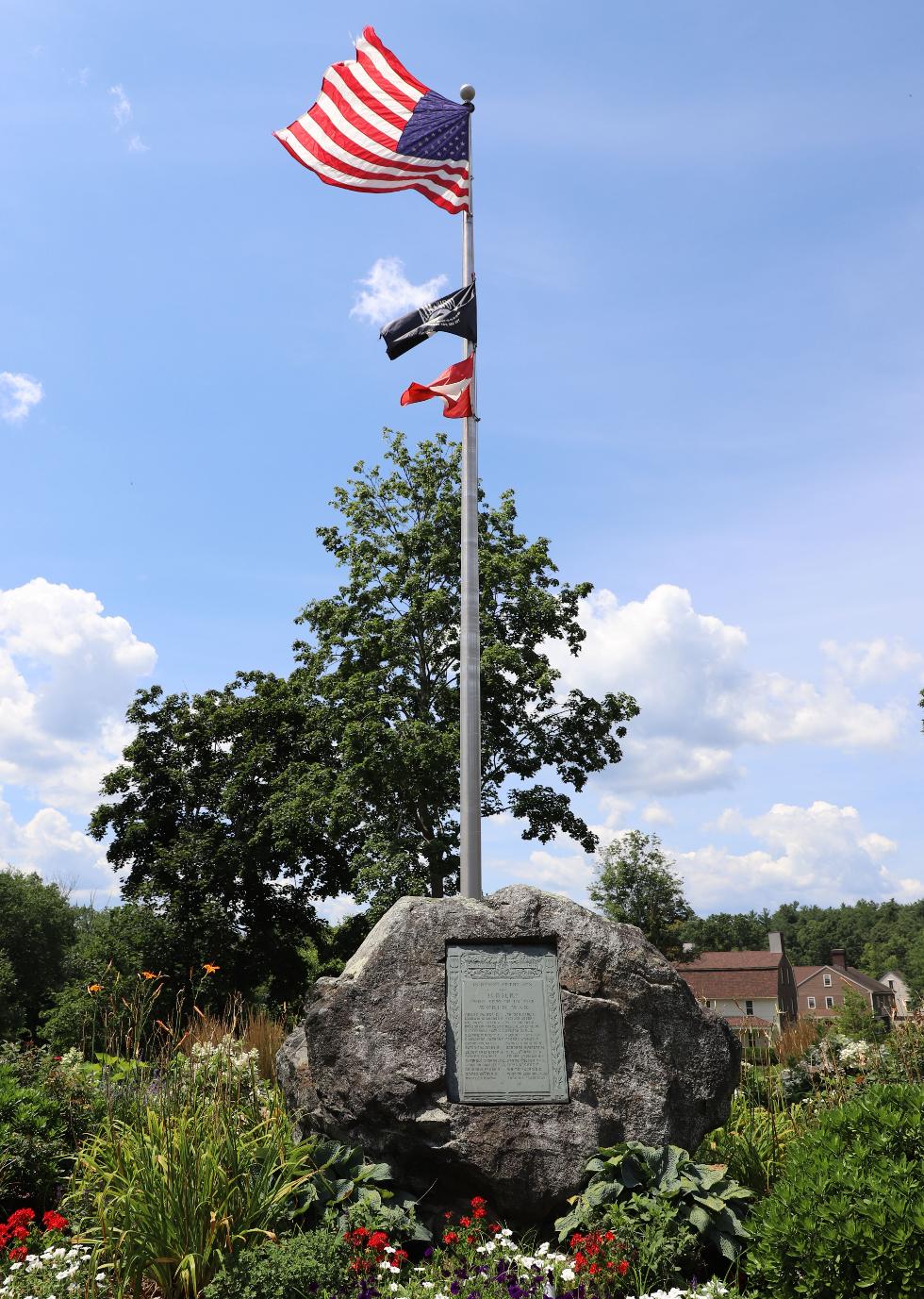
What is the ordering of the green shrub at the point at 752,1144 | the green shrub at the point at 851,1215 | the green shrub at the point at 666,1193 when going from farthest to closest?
the green shrub at the point at 752,1144
the green shrub at the point at 666,1193
the green shrub at the point at 851,1215

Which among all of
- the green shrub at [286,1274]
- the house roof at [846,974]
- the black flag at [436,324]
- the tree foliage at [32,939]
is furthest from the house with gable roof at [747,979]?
the green shrub at [286,1274]

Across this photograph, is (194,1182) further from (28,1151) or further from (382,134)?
(382,134)

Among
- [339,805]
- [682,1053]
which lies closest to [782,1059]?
[682,1053]

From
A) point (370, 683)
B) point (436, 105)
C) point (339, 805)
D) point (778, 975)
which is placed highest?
point (436, 105)

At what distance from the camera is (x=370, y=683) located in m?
22.0

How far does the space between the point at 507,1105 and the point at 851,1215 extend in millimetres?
2592

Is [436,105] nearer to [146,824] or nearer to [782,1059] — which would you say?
[782,1059]

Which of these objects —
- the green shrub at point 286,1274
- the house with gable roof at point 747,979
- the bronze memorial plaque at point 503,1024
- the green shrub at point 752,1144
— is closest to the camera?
the green shrub at point 286,1274

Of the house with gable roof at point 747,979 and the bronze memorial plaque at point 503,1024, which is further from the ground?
the bronze memorial plaque at point 503,1024

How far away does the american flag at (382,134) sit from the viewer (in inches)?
424

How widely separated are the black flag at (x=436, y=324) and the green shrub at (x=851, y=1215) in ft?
26.1

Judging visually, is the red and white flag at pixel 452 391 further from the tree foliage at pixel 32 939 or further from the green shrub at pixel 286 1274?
the tree foliage at pixel 32 939

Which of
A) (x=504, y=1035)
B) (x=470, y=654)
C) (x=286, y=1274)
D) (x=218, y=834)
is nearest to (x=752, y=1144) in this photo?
(x=504, y=1035)

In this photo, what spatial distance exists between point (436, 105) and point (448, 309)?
2641 mm
